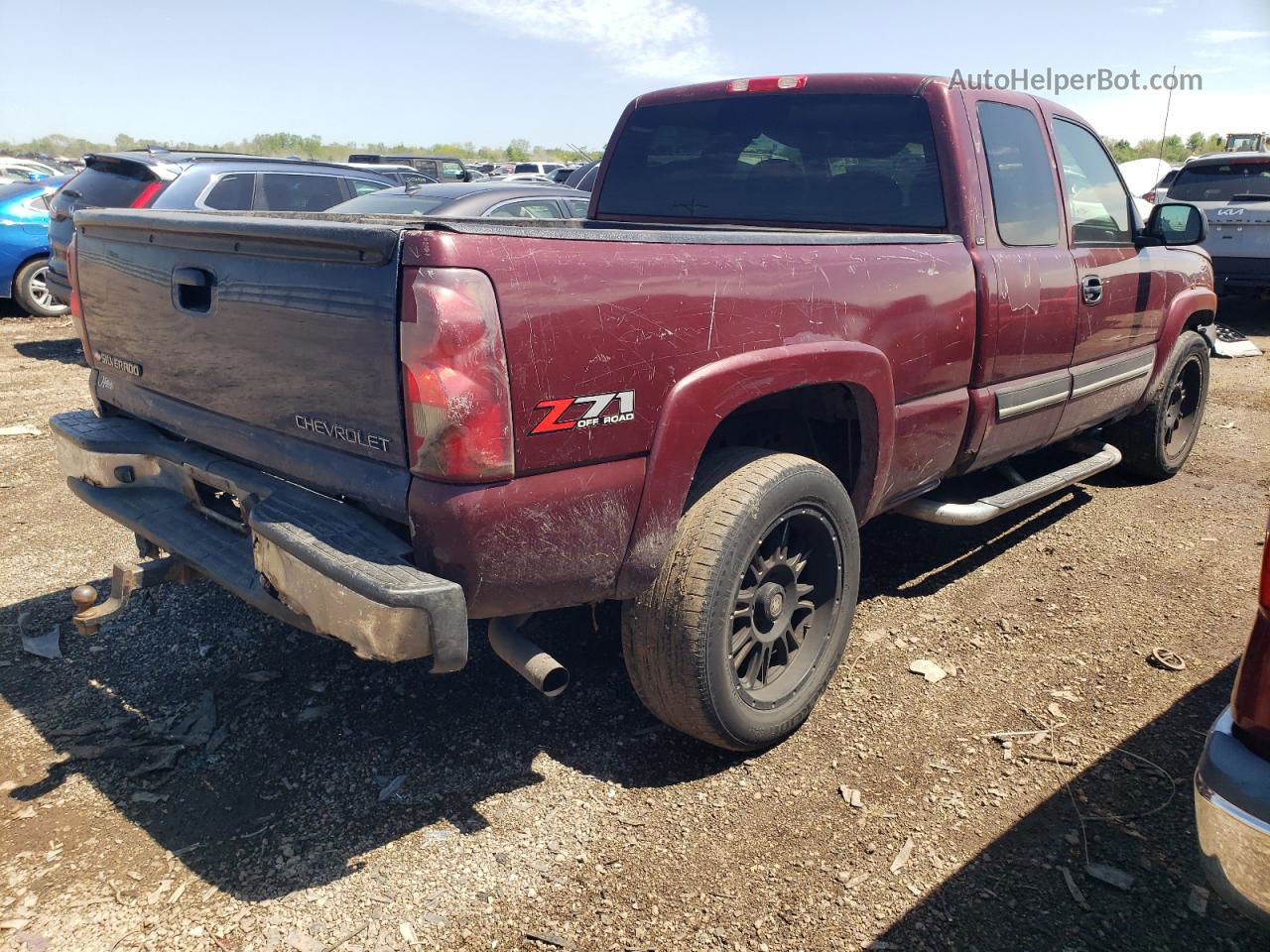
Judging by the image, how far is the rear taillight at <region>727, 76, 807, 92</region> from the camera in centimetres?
399

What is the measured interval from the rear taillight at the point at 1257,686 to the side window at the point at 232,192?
323 inches

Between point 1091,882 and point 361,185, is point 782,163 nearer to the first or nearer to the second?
point 1091,882

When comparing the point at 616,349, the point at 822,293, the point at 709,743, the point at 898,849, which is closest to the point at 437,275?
the point at 616,349

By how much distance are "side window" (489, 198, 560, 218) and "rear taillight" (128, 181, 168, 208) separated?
120 inches

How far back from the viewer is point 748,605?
9.43ft

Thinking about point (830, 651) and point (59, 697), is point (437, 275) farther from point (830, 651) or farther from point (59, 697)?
point (59, 697)

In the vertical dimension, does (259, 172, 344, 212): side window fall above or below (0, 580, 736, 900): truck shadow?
above

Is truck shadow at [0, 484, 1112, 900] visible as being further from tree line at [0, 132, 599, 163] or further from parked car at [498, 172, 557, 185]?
tree line at [0, 132, 599, 163]

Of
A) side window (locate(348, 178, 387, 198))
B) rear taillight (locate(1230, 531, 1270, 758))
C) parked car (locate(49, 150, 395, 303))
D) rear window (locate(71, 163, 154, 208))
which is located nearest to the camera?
rear taillight (locate(1230, 531, 1270, 758))

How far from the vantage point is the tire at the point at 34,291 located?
1025 cm

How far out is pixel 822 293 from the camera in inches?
114

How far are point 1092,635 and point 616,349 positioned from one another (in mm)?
2514

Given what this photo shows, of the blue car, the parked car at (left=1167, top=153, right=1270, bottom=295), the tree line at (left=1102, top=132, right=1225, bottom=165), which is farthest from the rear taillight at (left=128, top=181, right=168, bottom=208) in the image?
the tree line at (left=1102, top=132, right=1225, bottom=165)

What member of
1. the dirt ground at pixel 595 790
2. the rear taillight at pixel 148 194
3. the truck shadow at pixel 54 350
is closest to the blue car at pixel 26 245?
the truck shadow at pixel 54 350
